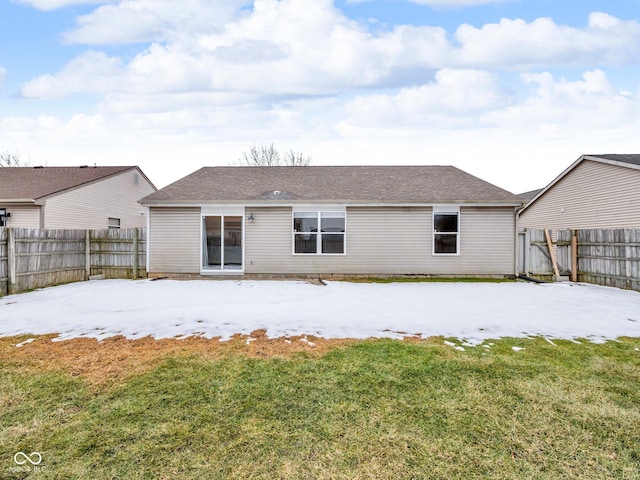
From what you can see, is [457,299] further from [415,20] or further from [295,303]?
[415,20]

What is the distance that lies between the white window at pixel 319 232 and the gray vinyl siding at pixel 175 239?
3.35 m

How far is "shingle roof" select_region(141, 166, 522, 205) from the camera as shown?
10539mm

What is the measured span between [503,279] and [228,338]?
9400 mm

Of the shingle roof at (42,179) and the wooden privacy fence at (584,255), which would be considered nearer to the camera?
the wooden privacy fence at (584,255)

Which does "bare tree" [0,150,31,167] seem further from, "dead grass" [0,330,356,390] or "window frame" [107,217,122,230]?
"dead grass" [0,330,356,390]

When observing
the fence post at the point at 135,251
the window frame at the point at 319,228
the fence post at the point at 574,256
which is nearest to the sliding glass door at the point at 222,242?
the window frame at the point at 319,228

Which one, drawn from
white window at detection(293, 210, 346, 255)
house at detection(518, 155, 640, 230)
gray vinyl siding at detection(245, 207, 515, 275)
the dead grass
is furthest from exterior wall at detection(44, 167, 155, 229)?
house at detection(518, 155, 640, 230)

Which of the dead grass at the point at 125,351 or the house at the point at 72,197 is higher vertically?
the house at the point at 72,197

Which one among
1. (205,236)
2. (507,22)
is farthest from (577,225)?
(205,236)

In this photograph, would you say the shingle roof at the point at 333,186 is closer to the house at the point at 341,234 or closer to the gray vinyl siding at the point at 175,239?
the house at the point at 341,234

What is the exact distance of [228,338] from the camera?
4500mm

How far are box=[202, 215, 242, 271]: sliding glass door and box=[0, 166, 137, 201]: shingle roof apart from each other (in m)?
7.31

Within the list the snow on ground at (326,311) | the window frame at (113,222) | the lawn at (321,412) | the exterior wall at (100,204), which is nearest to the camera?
the lawn at (321,412)

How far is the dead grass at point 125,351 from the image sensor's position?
344 centimetres
